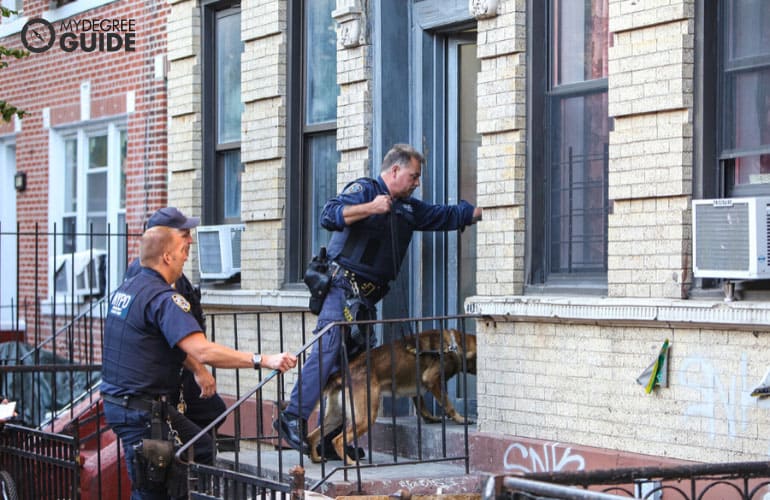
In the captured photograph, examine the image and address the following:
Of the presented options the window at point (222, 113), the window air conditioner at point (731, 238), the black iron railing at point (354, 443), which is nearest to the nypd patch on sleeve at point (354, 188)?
the black iron railing at point (354, 443)

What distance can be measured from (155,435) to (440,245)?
10.2 feet

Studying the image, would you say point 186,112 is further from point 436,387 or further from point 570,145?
point 570,145

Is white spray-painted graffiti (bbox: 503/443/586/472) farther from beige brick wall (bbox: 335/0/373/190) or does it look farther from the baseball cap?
beige brick wall (bbox: 335/0/373/190)

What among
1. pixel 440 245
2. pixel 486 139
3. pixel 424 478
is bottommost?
pixel 424 478

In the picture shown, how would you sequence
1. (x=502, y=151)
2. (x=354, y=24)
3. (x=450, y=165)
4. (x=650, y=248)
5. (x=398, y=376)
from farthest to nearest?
1. (x=354, y=24)
2. (x=450, y=165)
3. (x=398, y=376)
4. (x=502, y=151)
5. (x=650, y=248)

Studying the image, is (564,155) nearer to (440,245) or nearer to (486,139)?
(486,139)

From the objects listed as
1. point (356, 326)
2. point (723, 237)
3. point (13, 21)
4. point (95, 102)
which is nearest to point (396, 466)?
point (356, 326)

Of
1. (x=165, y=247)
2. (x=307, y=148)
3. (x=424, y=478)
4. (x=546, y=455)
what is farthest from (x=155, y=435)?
(x=307, y=148)

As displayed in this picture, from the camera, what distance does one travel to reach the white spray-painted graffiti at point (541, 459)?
7955 mm

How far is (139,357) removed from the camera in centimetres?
726

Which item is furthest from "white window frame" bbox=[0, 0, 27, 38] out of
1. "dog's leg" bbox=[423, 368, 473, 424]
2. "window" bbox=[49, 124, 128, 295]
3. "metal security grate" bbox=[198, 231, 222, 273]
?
"dog's leg" bbox=[423, 368, 473, 424]

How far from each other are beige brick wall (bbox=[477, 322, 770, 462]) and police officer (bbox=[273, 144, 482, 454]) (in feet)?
2.53

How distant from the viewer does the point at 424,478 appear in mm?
8305

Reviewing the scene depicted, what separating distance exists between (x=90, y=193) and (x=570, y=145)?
810 centimetres
